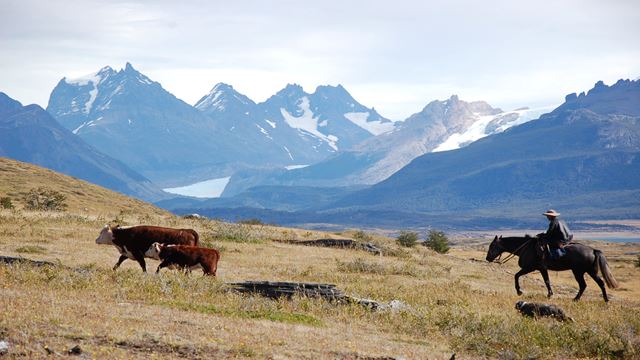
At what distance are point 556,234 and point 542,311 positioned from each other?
6.88 m

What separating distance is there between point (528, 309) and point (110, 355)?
40.0 feet

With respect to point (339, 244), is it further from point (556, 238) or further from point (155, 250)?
point (155, 250)

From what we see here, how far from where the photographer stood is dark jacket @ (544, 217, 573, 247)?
85.8 ft

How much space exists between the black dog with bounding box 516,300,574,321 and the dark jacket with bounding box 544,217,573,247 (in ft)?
20.3

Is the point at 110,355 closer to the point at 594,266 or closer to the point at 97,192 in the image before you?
the point at 594,266

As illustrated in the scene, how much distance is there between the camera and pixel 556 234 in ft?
86.4

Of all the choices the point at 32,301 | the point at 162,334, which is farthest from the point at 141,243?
the point at 162,334

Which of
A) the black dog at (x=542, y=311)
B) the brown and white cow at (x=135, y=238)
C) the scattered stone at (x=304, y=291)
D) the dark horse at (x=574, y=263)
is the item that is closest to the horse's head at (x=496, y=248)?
the dark horse at (x=574, y=263)

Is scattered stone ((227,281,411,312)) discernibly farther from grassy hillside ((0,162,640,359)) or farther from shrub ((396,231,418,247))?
shrub ((396,231,418,247))

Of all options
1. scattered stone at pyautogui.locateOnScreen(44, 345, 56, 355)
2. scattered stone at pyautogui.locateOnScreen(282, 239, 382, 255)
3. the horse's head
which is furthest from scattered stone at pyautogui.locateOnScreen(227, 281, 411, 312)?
scattered stone at pyautogui.locateOnScreen(282, 239, 382, 255)

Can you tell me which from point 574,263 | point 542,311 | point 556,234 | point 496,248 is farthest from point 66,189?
point 542,311

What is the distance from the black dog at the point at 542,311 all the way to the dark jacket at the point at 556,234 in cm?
619

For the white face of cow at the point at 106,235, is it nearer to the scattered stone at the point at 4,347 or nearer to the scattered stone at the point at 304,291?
the scattered stone at the point at 304,291

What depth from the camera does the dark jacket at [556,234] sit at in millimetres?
26141
